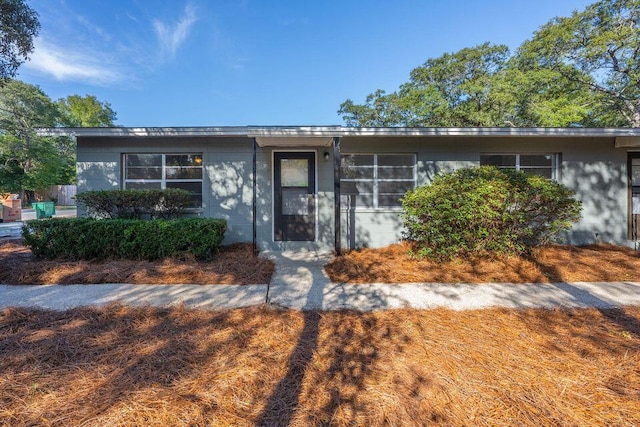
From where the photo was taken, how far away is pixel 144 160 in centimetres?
679

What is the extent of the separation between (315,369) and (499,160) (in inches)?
280

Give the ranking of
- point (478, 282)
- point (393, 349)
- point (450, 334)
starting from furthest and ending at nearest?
point (478, 282)
point (450, 334)
point (393, 349)

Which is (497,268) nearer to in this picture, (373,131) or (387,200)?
(387,200)

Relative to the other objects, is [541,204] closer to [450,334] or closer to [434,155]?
[434,155]

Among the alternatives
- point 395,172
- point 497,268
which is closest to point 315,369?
point 497,268

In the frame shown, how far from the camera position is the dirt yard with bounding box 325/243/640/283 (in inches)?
173

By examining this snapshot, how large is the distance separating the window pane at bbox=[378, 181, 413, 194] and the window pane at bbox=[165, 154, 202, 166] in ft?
14.8

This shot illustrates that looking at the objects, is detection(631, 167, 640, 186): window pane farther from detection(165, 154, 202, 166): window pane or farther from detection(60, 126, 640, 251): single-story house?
detection(165, 154, 202, 166): window pane

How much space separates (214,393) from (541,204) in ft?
19.0

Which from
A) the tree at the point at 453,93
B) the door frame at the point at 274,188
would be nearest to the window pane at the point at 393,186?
the door frame at the point at 274,188

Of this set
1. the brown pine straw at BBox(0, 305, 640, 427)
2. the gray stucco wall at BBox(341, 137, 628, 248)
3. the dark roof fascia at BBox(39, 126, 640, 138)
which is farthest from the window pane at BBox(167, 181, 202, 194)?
the brown pine straw at BBox(0, 305, 640, 427)

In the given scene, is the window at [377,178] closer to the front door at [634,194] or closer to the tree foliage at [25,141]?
the front door at [634,194]

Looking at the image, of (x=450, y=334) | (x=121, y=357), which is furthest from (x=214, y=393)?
(x=450, y=334)

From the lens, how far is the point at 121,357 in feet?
7.27
